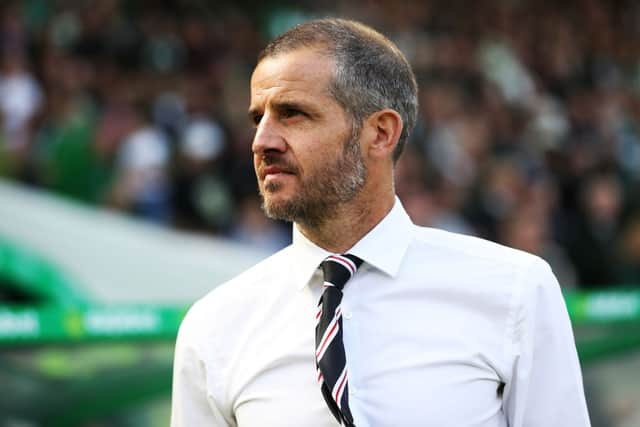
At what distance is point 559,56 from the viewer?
11078 millimetres

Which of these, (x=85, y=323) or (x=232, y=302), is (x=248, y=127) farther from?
(x=232, y=302)

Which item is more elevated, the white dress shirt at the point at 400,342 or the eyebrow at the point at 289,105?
the eyebrow at the point at 289,105

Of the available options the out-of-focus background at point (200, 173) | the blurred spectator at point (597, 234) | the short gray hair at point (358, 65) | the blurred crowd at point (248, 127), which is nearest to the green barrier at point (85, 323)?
the out-of-focus background at point (200, 173)

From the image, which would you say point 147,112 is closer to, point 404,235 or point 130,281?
point 130,281

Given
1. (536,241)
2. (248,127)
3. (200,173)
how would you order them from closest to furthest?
(536,241)
(200,173)
(248,127)

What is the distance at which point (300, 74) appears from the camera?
212 centimetres

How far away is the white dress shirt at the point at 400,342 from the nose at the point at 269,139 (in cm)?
23

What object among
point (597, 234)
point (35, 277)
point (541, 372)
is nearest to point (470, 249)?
point (541, 372)

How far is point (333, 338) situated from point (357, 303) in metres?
0.13

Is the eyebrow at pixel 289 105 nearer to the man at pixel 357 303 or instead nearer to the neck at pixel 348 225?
the man at pixel 357 303

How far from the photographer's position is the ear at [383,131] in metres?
2.19

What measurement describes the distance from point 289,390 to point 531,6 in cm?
1049

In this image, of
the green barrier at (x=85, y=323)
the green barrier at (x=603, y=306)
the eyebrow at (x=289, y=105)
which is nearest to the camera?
the eyebrow at (x=289, y=105)

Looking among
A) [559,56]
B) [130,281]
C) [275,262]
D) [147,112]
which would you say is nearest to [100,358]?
[130,281]
